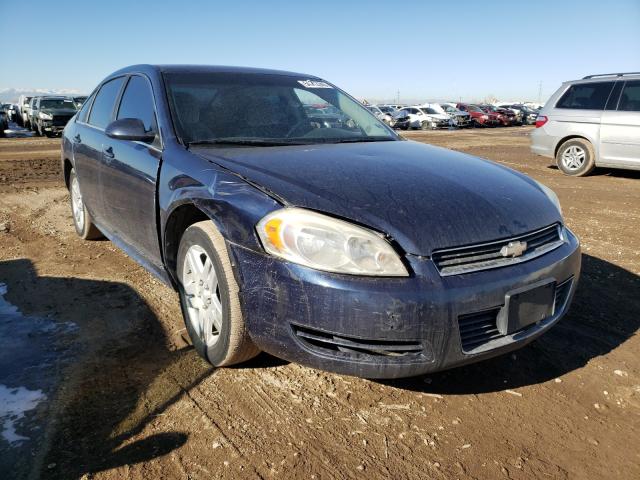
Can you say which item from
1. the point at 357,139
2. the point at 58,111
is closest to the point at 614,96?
the point at 357,139

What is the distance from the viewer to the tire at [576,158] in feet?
30.7

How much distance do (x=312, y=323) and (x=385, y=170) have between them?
3.22 ft

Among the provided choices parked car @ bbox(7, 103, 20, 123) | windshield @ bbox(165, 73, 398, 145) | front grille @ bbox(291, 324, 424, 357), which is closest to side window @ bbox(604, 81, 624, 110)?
windshield @ bbox(165, 73, 398, 145)

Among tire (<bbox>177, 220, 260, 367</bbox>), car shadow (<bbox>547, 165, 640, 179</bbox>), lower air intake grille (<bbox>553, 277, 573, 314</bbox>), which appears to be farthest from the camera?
car shadow (<bbox>547, 165, 640, 179</bbox>)

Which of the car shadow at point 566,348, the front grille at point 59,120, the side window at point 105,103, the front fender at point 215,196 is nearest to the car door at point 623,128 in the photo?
the car shadow at point 566,348

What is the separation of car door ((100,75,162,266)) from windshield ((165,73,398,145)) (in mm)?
229

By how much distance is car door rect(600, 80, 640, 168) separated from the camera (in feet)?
28.5

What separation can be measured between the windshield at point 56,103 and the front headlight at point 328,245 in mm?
22897

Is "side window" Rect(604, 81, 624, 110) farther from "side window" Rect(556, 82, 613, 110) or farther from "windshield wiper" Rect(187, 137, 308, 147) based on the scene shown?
"windshield wiper" Rect(187, 137, 308, 147)

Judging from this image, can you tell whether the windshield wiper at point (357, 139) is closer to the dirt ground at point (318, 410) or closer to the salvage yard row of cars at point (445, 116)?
the dirt ground at point (318, 410)

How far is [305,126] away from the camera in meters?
3.41

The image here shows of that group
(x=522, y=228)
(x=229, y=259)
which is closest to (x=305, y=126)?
(x=229, y=259)

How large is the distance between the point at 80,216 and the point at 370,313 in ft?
12.7

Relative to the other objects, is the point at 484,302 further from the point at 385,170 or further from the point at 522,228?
the point at 385,170
